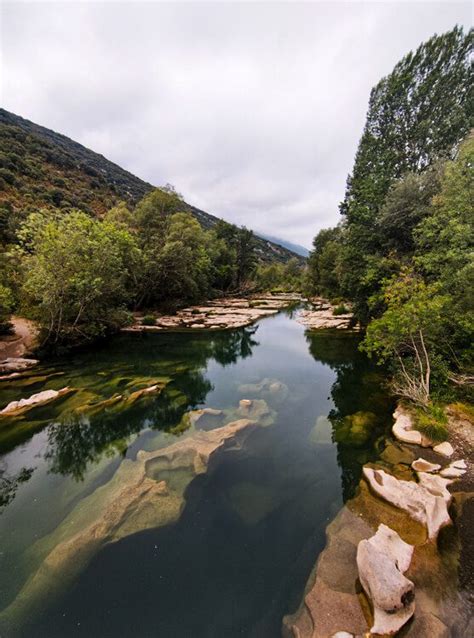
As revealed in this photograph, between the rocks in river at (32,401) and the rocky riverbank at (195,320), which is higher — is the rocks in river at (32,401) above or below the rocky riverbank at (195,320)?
below

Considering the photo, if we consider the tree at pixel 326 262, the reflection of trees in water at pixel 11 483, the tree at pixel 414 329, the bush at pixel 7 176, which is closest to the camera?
the reflection of trees in water at pixel 11 483

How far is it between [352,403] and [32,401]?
47.6 feet

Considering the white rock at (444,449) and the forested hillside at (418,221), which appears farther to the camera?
the forested hillside at (418,221)

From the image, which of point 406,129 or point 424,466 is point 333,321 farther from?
point 424,466

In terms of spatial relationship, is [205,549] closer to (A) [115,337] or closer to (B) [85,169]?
(A) [115,337]

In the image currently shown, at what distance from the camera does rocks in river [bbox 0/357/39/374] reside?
1477 cm

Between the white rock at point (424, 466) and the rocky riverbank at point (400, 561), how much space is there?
3 cm

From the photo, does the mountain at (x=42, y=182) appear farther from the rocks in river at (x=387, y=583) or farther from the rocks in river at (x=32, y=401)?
the rocks in river at (x=387, y=583)

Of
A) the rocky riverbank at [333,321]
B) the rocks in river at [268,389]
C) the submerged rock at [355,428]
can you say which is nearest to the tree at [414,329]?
the submerged rock at [355,428]

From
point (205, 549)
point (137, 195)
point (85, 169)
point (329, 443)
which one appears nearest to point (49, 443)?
point (205, 549)

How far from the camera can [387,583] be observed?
13.4 feet

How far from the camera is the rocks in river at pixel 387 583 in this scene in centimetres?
388

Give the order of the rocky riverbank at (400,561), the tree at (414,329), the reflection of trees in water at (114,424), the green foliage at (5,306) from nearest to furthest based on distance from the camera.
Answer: the rocky riverbank at (400,561), the reflection of trees in water at (114,424), the tree at (414,329), the green foliage at (5,306)

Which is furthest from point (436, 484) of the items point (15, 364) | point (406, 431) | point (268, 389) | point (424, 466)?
point (15, 364)
